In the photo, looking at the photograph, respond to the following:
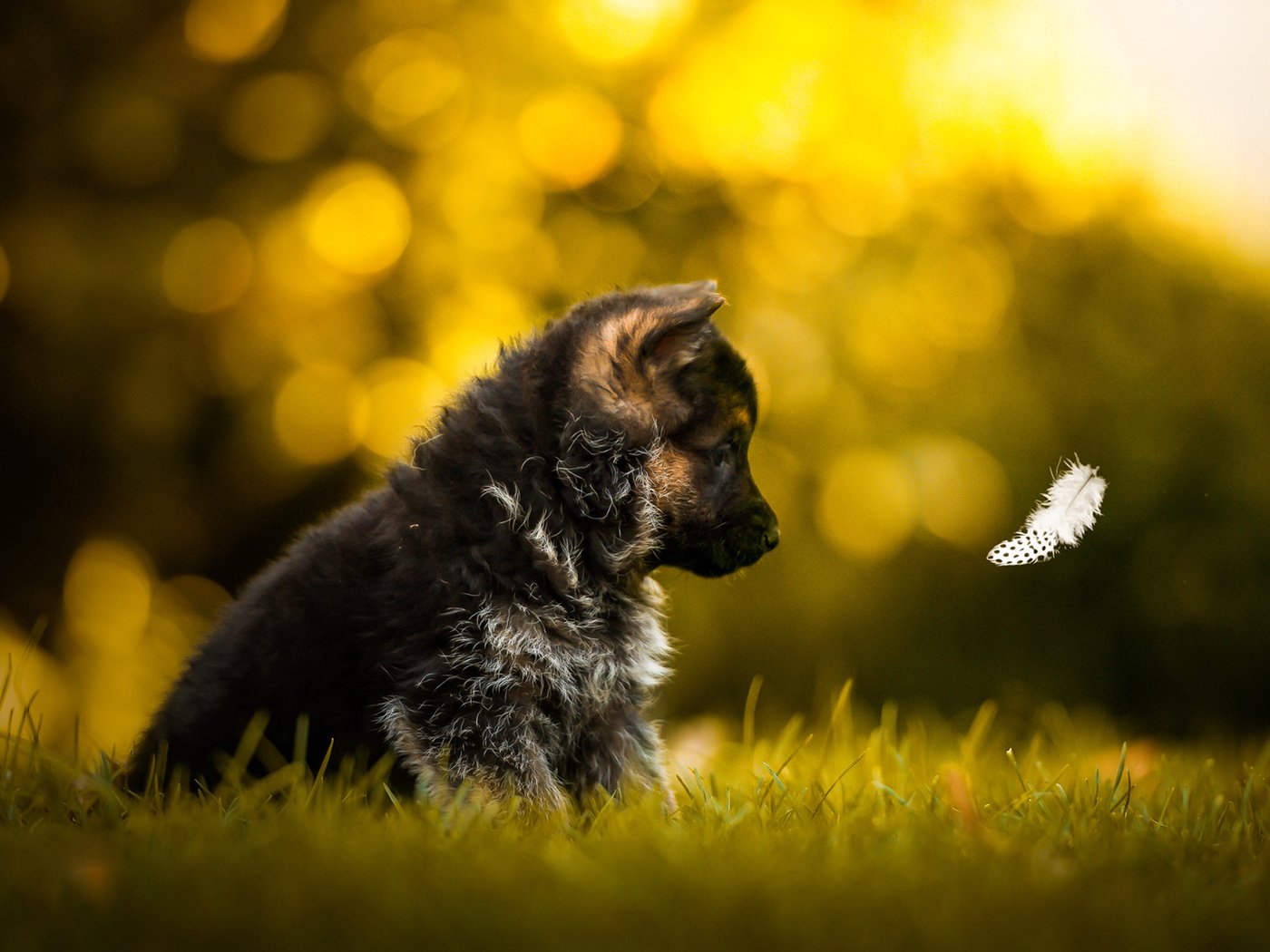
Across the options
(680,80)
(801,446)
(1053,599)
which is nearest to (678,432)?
(801,446)

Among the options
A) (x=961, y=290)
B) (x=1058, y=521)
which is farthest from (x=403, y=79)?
(x=1058, y=521)

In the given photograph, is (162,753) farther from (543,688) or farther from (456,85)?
(456,85)

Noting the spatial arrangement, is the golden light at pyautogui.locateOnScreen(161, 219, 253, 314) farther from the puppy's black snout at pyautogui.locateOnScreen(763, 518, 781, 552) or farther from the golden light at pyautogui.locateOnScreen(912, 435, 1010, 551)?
the golden light at pyautogui.locateOnScreen(912, 435, 1010, 551)

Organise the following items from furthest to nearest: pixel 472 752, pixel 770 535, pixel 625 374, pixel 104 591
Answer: pixel 104 591 < pixel 770 535 < pixel 625 374 < pixel 472 752

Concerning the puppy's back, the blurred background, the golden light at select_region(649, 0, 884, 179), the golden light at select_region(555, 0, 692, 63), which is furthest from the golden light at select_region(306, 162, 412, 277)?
the puppy's back

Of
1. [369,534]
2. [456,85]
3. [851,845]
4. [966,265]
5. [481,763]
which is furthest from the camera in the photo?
[966,265]

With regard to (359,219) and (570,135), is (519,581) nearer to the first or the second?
(359,219)

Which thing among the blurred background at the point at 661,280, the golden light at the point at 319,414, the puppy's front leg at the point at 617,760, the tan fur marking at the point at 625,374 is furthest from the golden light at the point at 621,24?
the puppy's front leg at the point at 617,760
